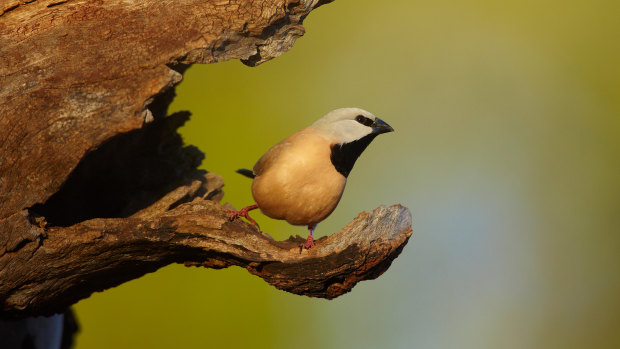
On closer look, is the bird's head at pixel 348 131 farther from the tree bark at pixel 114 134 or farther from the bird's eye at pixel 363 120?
the tree bark at pixel 114 134

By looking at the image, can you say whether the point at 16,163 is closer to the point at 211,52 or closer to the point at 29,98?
the point at 29,98

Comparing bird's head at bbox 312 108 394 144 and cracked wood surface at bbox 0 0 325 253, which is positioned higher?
cracked wood surface at bbox 0 0 325 253

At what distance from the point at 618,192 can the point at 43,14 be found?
3.49m

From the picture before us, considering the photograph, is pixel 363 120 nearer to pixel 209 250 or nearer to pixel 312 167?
pixel 312 167

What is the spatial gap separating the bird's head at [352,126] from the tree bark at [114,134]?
1.51 feet

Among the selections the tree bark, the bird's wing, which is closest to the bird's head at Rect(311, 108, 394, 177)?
the bird's wing

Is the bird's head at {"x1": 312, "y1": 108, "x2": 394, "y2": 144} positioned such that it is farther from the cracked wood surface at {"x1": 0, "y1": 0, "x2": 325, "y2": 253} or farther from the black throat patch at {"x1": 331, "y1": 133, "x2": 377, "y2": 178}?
the cracked wood surface at {"x1": 0, "y1": 0, "x2": 325, "y2": 253}

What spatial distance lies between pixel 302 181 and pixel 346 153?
22 cm

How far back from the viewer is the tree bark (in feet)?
5.36

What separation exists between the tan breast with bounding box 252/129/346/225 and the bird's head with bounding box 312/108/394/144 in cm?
5

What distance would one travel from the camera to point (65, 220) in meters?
2.06

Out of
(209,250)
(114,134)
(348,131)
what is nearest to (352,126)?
(348,131)

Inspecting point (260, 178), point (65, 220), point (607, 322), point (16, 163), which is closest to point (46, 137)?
point (16, 163)

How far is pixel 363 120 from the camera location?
2227 mm
